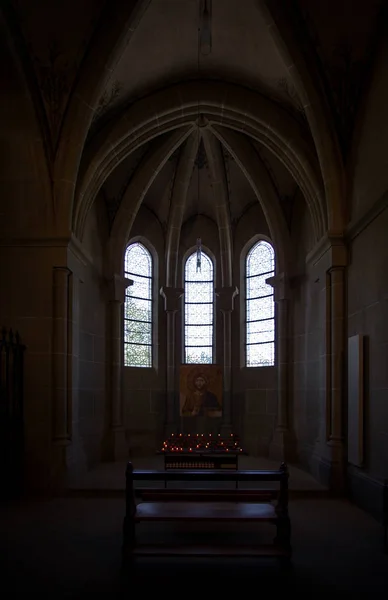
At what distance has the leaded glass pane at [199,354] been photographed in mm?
16641

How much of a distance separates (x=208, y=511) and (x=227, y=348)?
9.57 meters

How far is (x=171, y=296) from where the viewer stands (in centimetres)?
1614

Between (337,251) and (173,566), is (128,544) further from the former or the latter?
(337,251)

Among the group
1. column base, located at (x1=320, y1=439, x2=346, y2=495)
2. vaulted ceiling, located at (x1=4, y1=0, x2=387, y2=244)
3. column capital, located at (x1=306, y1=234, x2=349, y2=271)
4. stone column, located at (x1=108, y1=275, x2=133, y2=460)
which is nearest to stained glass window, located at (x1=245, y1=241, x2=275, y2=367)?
stone column, located at (x1=108, y1=275, x2=133, y2=460)

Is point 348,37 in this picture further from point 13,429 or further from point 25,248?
point 13,429

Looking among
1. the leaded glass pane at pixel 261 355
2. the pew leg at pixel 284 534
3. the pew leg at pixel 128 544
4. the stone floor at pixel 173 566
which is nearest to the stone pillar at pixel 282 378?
the leaded glass pane at pixel 261 355

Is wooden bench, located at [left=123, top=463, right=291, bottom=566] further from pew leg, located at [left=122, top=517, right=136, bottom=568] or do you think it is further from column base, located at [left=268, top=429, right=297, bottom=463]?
column base, located at [left=268, top=429, right=297, bottom=463]

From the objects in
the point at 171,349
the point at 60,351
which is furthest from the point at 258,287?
the point at 60,351

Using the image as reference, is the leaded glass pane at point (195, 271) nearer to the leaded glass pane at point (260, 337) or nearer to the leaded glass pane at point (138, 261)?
the leaded glass pane at point (138, 261)

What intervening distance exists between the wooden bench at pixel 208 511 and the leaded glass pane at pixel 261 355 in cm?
882

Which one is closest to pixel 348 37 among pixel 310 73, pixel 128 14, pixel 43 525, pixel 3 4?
pixel 310 73

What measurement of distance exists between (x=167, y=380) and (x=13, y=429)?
6305 millimetres

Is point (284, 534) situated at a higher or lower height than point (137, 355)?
lower

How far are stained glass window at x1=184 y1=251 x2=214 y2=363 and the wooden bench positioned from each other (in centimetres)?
970
